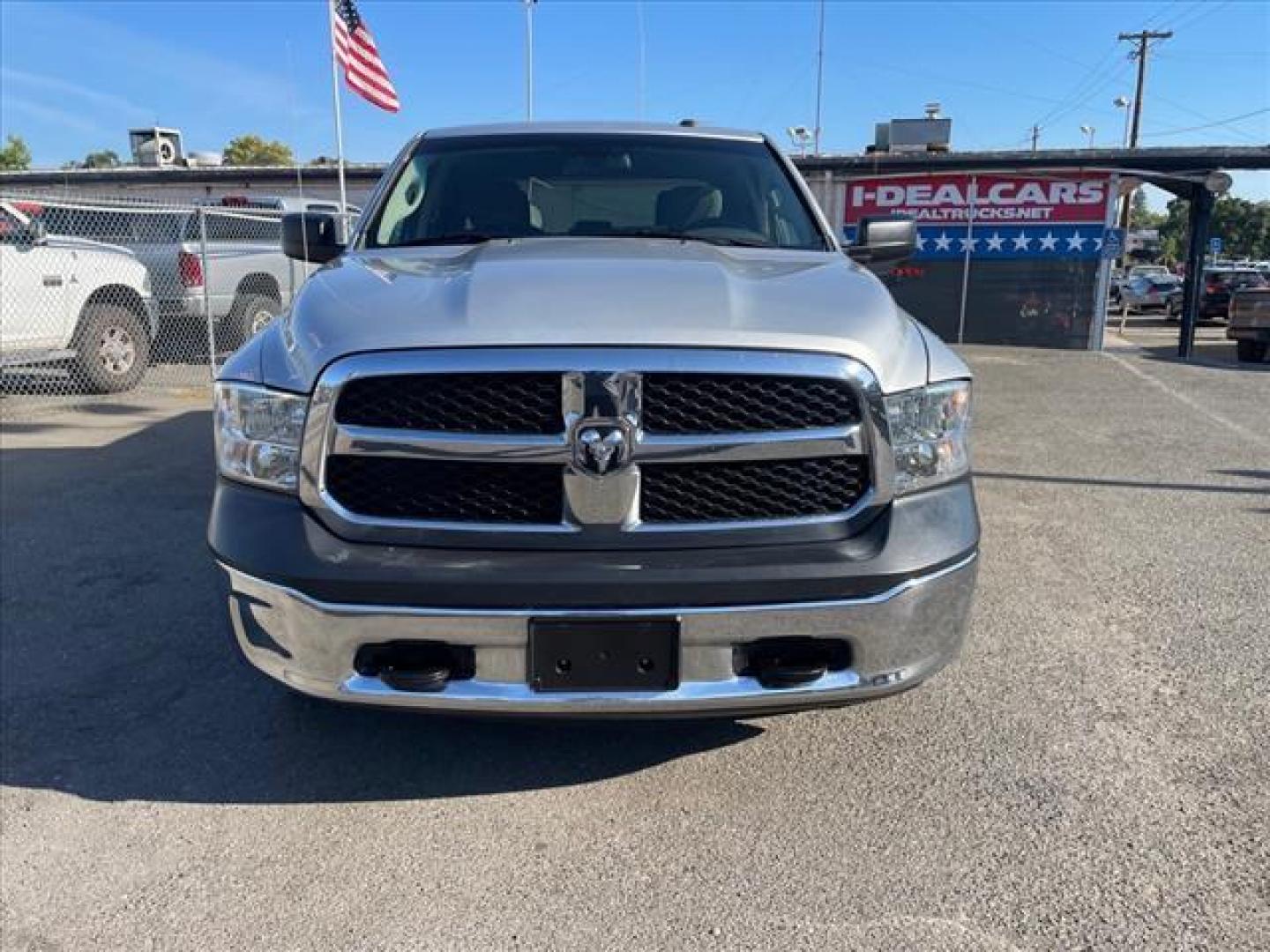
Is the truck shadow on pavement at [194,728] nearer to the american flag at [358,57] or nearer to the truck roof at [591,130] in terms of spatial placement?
the truck roof at [591,130]

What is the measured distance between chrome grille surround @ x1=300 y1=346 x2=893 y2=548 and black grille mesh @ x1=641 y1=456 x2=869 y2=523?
1.1 inches

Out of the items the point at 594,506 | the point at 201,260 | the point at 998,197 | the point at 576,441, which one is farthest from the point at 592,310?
the point at 998,197

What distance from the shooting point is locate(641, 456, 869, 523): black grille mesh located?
229 cm

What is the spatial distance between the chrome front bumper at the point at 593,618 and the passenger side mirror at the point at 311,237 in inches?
74.8

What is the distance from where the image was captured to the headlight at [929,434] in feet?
7.80

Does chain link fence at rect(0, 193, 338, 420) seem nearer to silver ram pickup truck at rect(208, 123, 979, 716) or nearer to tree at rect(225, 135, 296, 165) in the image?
silver ram pickup truck at rect(208, 123, 979, 716)

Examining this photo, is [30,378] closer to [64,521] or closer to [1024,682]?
[64,521]

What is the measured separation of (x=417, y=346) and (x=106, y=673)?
214cm

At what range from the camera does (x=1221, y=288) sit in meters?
26.6

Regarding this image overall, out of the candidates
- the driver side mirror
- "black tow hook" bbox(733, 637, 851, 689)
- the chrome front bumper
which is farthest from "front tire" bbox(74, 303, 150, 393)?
"black tow hook" bbox(733, 637, 851, 689)

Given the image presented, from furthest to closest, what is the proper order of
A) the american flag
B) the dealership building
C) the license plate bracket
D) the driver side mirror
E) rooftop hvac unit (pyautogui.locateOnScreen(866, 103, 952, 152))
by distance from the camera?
1. rooftop hvac unit (pyautogui.locateOnScreen(866, 103, 952, 152))
2. the dealership building
3. the american flag
4. the driver side mirror
5. the license plate bracket

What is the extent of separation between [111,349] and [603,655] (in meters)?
9.23

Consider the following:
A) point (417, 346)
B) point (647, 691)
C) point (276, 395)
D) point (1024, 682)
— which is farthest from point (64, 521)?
point (1024, 682)

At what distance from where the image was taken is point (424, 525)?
7.53 ft
